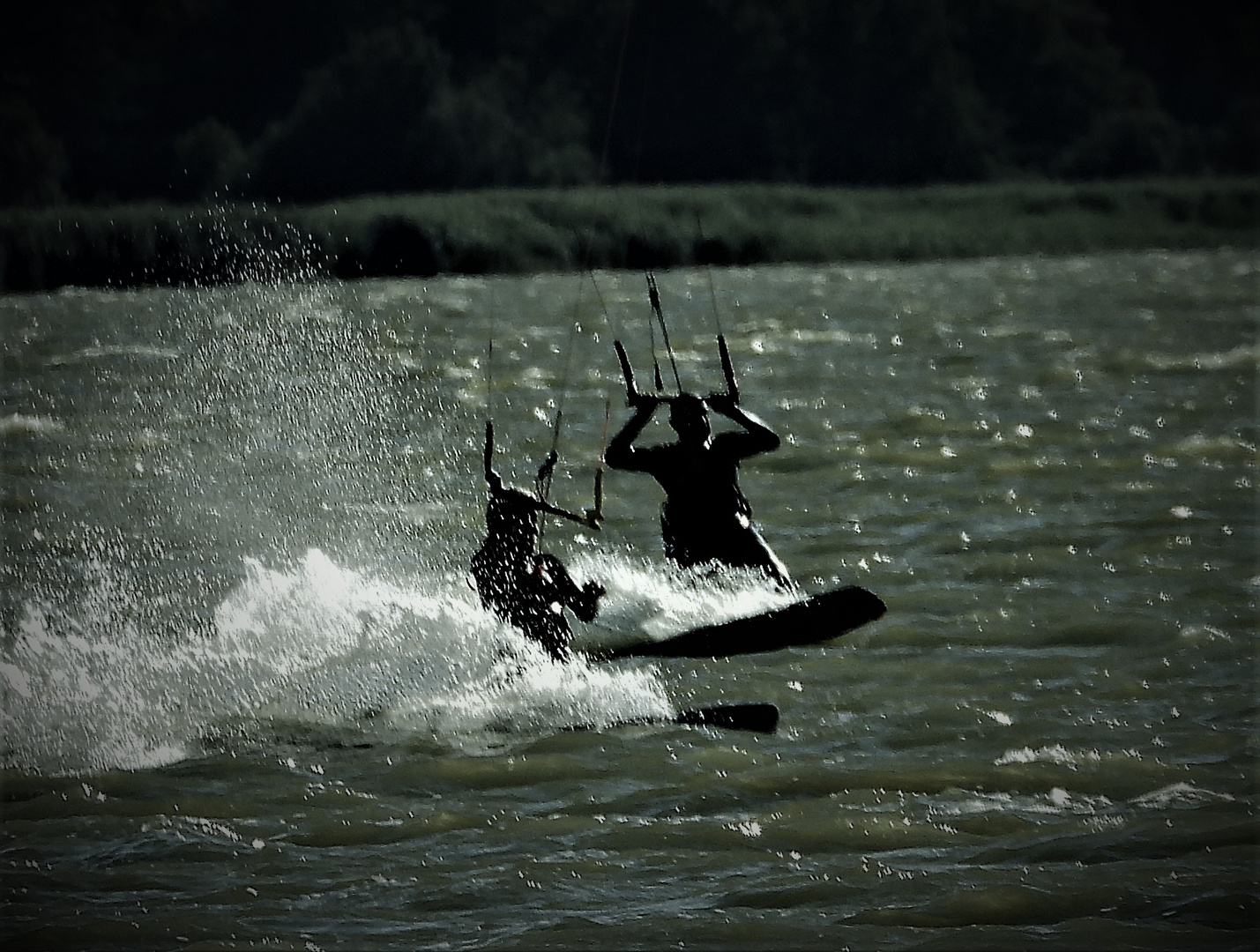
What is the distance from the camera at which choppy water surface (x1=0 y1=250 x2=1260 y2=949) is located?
29.5 feet

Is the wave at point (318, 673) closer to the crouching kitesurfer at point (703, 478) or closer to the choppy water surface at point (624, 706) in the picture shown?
the choppy water surface at point (624, 706)

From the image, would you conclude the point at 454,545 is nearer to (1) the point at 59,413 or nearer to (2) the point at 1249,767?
(2) the point at 1249,767

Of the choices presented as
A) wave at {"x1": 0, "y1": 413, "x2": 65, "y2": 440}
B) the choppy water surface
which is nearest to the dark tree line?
wave at {"x1": 0, "y1": 413, "x2": 65, "y2": 440}

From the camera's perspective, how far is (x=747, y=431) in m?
12.2

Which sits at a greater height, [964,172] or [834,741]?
[964,172]

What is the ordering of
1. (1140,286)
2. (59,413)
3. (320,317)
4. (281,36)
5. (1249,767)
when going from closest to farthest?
(1249,767) → (59,413) → (320,317) → (1140,286) → (281,36)

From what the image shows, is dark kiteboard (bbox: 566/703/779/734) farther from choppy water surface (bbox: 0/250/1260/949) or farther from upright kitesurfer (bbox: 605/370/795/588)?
upright kitesurfer (bbox: 605/370/795/588)

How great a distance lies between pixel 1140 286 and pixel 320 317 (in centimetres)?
2490

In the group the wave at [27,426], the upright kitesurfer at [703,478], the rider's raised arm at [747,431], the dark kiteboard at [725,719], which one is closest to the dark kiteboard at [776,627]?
the upright kitesurfer at [703,478]

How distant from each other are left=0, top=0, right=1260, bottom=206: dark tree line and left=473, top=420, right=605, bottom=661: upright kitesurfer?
1951 inches

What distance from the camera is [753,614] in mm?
12883

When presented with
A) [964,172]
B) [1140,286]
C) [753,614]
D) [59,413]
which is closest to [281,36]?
[964,172]

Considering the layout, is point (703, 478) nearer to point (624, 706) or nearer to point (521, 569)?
point (521, 569)

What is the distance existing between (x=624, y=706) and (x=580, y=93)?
7609cm
